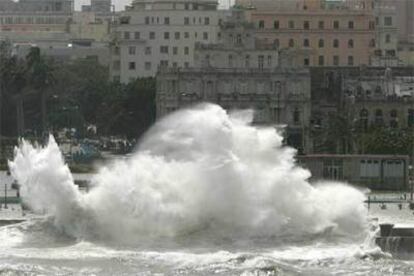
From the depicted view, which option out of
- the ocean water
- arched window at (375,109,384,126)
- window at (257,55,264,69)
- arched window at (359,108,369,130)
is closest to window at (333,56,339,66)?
window at (257,55,264,69)

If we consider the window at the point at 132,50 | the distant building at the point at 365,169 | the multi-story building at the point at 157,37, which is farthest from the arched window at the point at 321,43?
the distant building at the point at 365,169

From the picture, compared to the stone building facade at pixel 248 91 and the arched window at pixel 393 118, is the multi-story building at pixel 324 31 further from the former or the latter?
the stone building facade at pixel 248 91

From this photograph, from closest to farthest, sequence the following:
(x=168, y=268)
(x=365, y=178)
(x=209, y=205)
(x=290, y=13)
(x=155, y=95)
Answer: (x=168, y=268) < (x=209, y=205) < (x=365, y=178) < (x=155, y=95) < (x=290, y=13)

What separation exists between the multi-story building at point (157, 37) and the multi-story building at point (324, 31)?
812cm

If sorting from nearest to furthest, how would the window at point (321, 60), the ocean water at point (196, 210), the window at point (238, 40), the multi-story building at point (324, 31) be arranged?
the ocean water at point (196, 210)
the window at point (238, 40)
the window at point (321, 60)
the multi-story building at point (324, 31)

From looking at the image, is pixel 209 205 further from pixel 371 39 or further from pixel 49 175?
pixel 371 39

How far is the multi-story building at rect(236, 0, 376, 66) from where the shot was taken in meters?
151

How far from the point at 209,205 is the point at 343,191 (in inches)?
241

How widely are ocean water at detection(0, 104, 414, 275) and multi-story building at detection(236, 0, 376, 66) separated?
257 feet

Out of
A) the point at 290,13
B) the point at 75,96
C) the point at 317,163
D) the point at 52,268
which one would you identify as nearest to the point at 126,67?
the point at 75,96

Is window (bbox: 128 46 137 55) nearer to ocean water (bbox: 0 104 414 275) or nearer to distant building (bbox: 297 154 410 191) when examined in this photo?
distant building (bbox: 297 154 410 191)

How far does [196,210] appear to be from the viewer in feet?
219

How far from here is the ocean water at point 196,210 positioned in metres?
60.8

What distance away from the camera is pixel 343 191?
228ft
